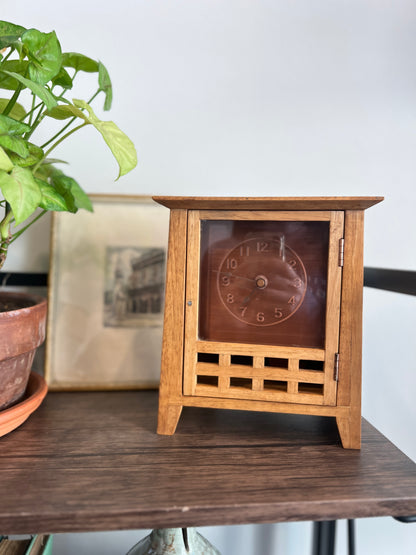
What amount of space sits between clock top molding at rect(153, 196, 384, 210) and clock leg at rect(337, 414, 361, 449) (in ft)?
1.18

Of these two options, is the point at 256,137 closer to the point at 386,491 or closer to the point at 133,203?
the point at 133,203

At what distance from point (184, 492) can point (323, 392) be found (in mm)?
289

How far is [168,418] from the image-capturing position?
2.34 feet

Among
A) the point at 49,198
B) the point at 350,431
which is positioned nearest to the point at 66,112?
the point at 49,198

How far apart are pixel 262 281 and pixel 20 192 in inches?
16.3

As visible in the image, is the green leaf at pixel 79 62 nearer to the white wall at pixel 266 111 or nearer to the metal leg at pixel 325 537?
the white wall at pixel 266 111

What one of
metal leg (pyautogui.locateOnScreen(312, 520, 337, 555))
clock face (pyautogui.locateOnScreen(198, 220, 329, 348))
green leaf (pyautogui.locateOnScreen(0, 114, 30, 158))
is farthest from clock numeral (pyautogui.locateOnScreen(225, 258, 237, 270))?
metal leg (pyautogui.locateOnScreen(312, 520, 337, 555))

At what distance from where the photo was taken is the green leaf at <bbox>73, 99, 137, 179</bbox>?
0.59 metres

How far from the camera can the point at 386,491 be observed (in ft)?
1.83

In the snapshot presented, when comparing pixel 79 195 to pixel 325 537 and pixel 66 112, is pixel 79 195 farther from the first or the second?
pixel 325 537

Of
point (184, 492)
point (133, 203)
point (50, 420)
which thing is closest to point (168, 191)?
point (133, 203)

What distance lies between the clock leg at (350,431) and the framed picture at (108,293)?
0.47 metres

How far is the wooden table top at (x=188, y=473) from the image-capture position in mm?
507

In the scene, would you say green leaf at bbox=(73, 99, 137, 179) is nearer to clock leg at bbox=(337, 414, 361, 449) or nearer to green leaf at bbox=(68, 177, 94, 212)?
green leaf at bbox=(68, 177, 94, 212)
